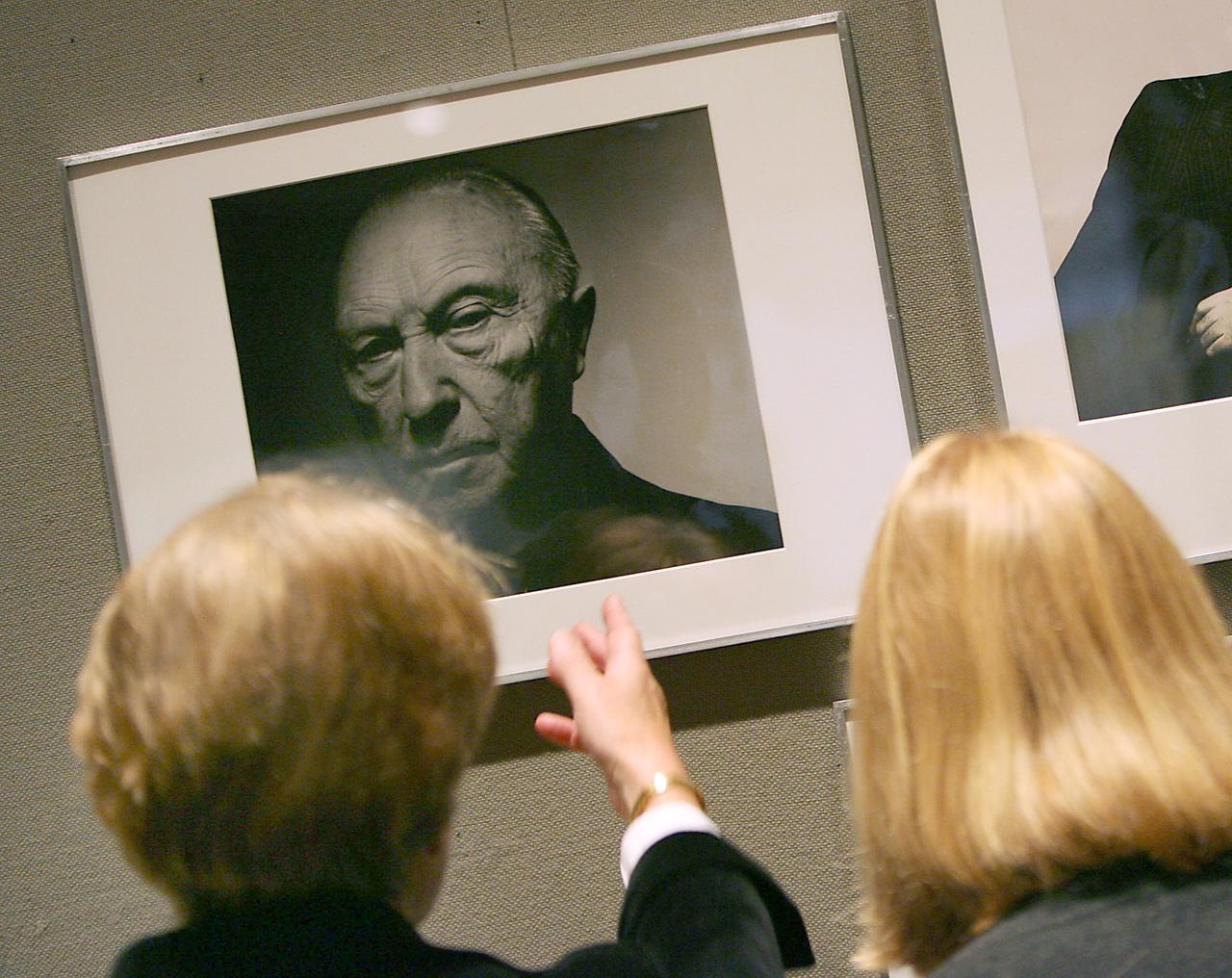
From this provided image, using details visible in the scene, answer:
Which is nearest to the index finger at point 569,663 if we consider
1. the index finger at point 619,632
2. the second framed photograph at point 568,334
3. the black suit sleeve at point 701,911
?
the index finger at point 619,632

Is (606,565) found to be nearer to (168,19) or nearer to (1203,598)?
(1203,598)

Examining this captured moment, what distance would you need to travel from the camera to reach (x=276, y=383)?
1333 millimetres

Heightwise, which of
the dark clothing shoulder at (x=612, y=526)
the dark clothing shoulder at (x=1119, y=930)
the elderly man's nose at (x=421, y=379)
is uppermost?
the elderly man's nose at (x=421, y=379)

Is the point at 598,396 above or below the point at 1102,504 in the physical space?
above

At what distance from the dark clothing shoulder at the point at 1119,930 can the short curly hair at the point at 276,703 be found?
34cm

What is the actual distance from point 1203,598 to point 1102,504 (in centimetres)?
10

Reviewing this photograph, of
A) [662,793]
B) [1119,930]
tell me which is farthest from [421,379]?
[1119,930]

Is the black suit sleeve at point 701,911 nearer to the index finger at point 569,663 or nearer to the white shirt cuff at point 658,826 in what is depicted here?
the white shirt cuff at point 658,826

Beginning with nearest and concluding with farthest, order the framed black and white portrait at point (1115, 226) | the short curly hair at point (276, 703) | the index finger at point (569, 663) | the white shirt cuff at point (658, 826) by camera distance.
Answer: the short curly hair at point (276, 703) < the white shirt cuff at point (658, 826) < the index finger at point (569, 663) < the framed black and white portrait at point (1115, 226)

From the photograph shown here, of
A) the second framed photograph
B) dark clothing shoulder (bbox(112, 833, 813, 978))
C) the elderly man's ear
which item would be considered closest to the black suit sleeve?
dark clothing shoulder (bbox(112, 833, 813, 978))

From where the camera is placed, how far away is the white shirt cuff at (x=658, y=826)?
2.45 ft

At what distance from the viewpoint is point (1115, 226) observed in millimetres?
1300

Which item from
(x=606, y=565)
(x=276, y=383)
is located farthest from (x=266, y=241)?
(x=606, y=565)

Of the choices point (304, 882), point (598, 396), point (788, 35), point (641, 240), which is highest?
point (788, 35)
